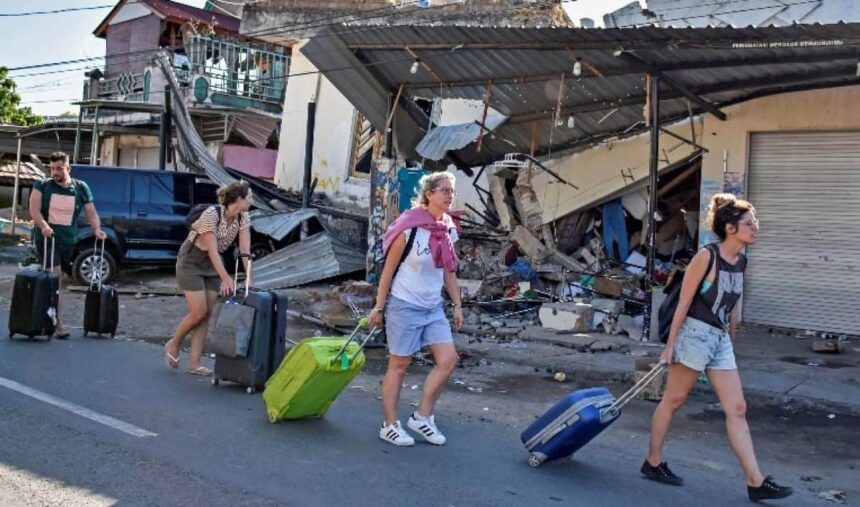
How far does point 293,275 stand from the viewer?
14.9 metres

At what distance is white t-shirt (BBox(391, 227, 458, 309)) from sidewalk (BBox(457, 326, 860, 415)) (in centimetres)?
362

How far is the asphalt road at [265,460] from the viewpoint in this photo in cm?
485

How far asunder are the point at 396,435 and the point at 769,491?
2.29 meters

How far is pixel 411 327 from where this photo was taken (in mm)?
5816

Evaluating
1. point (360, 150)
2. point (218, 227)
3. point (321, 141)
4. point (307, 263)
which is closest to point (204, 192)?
point (307, 263)

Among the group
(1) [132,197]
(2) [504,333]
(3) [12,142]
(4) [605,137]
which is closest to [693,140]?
(4) [605,137]

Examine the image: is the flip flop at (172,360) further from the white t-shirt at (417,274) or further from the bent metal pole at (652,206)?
the bent metal pole at (652,206)

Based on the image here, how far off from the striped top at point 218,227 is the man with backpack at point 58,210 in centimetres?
214

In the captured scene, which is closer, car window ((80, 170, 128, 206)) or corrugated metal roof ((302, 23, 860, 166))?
corrugated metal roof ((302, 23, 860, 166))

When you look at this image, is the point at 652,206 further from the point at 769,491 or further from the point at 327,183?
the point at 327,183

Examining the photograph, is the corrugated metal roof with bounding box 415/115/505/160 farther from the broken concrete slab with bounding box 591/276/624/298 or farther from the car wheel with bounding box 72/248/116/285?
the car wheel with bounding box 72/248/116/285

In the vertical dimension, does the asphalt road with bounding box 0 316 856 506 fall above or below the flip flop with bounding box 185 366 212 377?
below

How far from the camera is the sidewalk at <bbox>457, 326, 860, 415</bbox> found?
26.5 feet

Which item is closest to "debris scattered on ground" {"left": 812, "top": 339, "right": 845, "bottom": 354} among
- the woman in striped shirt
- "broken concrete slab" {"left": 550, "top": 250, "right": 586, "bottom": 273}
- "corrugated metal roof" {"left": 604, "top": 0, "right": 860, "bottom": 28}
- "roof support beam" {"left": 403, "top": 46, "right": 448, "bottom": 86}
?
"corrugated metal roof" {"left": 604, "top": 0, "right": 860, "bottom": 28}
